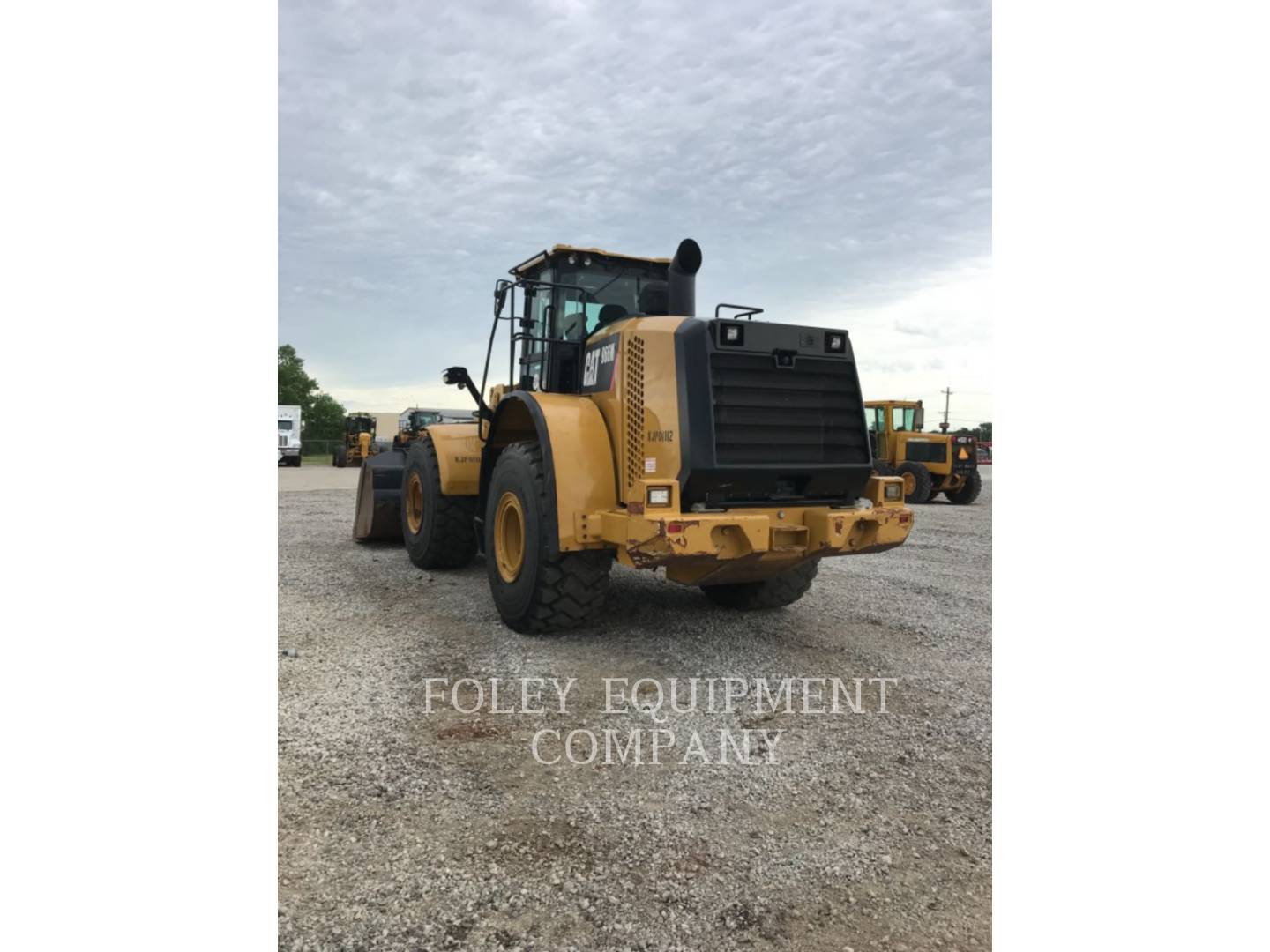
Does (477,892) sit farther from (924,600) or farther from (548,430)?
(924,600)

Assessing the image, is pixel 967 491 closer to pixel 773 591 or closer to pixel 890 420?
pixel 890 420

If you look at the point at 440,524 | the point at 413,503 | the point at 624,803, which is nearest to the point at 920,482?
the point at 413,503

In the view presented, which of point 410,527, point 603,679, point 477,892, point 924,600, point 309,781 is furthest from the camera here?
point 410,527

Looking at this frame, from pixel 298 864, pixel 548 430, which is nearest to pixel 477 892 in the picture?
pixel 298 864

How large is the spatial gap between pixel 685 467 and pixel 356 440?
28557 mm

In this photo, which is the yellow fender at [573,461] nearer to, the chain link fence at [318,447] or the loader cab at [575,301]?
the loader cab at [575,301]

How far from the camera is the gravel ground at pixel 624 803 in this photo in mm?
2568

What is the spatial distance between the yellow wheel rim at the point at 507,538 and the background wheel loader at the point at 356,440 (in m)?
24.7

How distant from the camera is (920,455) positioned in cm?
1789

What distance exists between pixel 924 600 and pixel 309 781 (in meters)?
5.32

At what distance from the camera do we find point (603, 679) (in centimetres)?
466

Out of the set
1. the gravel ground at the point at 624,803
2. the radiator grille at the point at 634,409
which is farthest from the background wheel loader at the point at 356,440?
the radiator grille at the point at 634,409

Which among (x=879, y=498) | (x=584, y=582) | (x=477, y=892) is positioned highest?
(x=879, y=498)

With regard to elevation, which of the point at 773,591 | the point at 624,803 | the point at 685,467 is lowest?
the point at 624,803
